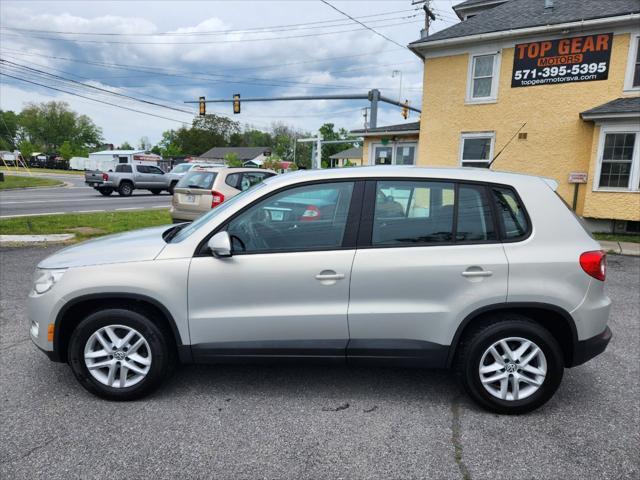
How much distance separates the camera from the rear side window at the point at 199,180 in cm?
962

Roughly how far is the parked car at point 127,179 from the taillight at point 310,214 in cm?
2271

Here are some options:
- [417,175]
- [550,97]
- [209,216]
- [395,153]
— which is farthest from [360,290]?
[395,153]

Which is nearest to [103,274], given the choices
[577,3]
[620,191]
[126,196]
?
[620,191]

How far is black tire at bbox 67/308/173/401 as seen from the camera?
304 cm

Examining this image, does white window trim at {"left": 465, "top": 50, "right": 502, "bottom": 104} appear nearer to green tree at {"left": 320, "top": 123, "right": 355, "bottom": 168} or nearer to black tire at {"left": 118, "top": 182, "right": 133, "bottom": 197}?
black tire at {"left": 118, "top": 182, "right": 133, "bottom": 197}

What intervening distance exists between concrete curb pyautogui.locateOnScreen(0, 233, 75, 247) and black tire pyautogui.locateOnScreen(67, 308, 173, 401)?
716cm

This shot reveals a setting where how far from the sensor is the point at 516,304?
2.96 meters

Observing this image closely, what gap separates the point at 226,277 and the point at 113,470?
127 centimetres

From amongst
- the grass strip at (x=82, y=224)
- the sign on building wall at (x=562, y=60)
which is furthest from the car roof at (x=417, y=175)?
the sign on building wall at (x=562, y=60)

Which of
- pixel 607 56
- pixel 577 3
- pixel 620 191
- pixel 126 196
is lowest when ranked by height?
pixel 126 196

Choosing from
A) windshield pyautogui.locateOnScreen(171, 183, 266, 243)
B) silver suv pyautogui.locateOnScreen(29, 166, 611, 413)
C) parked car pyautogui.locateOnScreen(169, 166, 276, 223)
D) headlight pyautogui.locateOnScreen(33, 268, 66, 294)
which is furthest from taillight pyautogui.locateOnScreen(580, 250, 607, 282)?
parked car pyautogui.locateOnScreen(169, 166, 276, 223)

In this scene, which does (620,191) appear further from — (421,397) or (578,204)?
(421,397)

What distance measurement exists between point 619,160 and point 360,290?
1258 centimetres

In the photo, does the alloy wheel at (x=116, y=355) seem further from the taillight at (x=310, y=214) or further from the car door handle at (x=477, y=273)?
the car door handle at (x=477, y=273)
